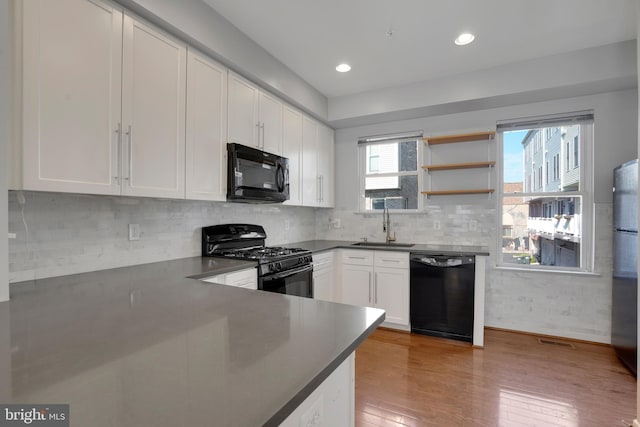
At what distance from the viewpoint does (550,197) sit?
3334 mm

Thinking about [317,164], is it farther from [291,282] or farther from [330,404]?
[330,404]

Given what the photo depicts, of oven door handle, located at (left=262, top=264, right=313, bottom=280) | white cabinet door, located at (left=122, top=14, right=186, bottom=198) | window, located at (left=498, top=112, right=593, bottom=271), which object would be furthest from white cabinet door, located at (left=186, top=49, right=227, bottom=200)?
window, located at (left=498, top=112, right=593, bottom=271)

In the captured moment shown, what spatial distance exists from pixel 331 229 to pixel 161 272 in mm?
2748

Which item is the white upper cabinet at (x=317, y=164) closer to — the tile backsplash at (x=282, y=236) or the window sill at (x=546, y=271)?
the tile backsplash at (x=282, y=236)

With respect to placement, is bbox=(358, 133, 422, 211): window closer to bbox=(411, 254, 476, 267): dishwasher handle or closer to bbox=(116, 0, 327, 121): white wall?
bbox=(411, 254, 476, 267): dishwasher handle

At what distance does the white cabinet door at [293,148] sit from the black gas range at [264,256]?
22.6 inches

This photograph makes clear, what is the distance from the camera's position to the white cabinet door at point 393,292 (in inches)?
130

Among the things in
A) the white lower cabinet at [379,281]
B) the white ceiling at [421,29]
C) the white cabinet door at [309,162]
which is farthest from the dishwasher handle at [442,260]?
the white ceiling at [421,29]

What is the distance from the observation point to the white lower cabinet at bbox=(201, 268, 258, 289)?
6.59 ft

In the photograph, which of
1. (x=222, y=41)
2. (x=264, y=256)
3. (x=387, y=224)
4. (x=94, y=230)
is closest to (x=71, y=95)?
(x=94, y=230)

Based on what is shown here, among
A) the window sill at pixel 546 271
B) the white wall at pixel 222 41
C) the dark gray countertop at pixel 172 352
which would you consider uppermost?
the white wall at pixel 222 41

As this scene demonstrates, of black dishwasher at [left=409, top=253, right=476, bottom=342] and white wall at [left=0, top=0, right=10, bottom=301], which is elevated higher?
white wall at [left=0, top=0, right=10, bottom=301]

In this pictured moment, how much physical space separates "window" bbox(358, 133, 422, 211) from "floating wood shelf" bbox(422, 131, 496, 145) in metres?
0.21

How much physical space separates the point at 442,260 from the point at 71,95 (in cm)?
312
